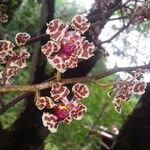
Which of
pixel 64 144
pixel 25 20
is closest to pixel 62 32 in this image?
pixel 64 144

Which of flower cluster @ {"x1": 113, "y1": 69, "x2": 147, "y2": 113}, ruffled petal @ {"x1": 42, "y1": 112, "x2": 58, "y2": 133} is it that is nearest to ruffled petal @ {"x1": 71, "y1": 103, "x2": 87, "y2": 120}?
ruffled petal @ {"x1": 42, "y1": 112, "x2": 58, "y2": 133}

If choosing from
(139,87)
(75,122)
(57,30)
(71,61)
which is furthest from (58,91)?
(75,122)

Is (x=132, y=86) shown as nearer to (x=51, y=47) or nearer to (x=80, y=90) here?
(x=80, y=90)

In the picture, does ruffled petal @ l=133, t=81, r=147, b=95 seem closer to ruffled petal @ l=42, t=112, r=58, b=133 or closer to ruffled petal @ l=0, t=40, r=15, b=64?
ruffled petal @ l=42, t=112, r=58, b=133

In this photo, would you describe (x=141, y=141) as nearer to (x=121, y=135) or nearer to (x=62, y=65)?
(x=121, y=135)

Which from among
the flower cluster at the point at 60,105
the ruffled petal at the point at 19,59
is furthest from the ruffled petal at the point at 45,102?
the ruffled petal at the point at 19,59
